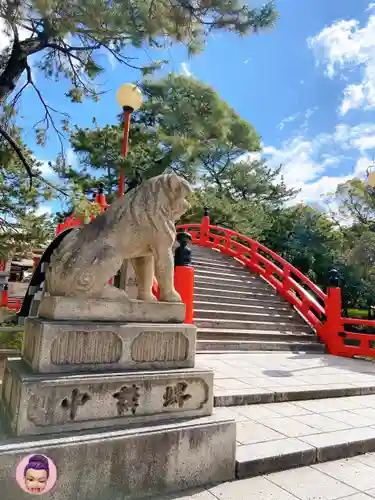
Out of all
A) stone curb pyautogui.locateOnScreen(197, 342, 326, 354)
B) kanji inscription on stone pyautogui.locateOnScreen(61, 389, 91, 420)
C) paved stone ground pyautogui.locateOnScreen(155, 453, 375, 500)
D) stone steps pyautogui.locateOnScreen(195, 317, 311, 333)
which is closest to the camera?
kanji inscription on stone pyautogui.locateOnScreen(61, 389, 91, 420)

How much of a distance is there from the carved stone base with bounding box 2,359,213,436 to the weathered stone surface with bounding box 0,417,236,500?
9 centimetres

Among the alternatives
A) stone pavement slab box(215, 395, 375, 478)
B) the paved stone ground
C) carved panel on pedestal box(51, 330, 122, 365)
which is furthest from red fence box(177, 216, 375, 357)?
carved panel on pedestal box(51, 330, 122, 365)

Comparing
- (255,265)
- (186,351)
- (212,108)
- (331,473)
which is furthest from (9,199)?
(331,473)

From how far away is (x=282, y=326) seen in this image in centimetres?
816

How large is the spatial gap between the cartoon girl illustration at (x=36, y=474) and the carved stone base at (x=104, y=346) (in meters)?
0.50

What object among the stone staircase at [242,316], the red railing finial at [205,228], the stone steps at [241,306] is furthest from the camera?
the red railing finial at [205,228]

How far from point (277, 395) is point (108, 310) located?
2.55 m

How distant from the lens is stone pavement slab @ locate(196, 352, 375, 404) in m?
4.13

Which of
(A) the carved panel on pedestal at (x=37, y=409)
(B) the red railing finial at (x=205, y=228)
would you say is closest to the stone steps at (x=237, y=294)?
(B) the red railing finial at (x=205, y=228)

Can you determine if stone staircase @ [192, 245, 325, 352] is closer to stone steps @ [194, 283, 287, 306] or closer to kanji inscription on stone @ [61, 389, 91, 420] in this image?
stone steps @ [194, 283, 287, 306]

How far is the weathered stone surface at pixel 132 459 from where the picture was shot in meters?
2.06

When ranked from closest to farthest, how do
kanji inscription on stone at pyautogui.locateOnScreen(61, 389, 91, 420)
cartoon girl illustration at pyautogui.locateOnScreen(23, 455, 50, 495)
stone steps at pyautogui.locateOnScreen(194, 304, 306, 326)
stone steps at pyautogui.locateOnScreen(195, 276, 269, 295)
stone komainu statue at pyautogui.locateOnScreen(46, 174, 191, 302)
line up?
cartoon girl illustration at pyautogui.locateOnScreen(23, 455, 50, 495), kanji inscription on stone at pyautogui.locateOnScreen(61, 389, 91, 420), stone komainu statue at pyautogui.locateOnScreen(46, 174, 191, 302), stone steps at pyautogui.locateOnScreen(194, 304, 306, 326), stone steps at pyautogui.locateOnScreen(195, 276, 269, 295)

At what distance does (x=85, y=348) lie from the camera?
8.05 feet

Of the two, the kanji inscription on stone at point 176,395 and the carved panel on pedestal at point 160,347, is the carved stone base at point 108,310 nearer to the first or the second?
the carved panel on pedestal at point 160,347
